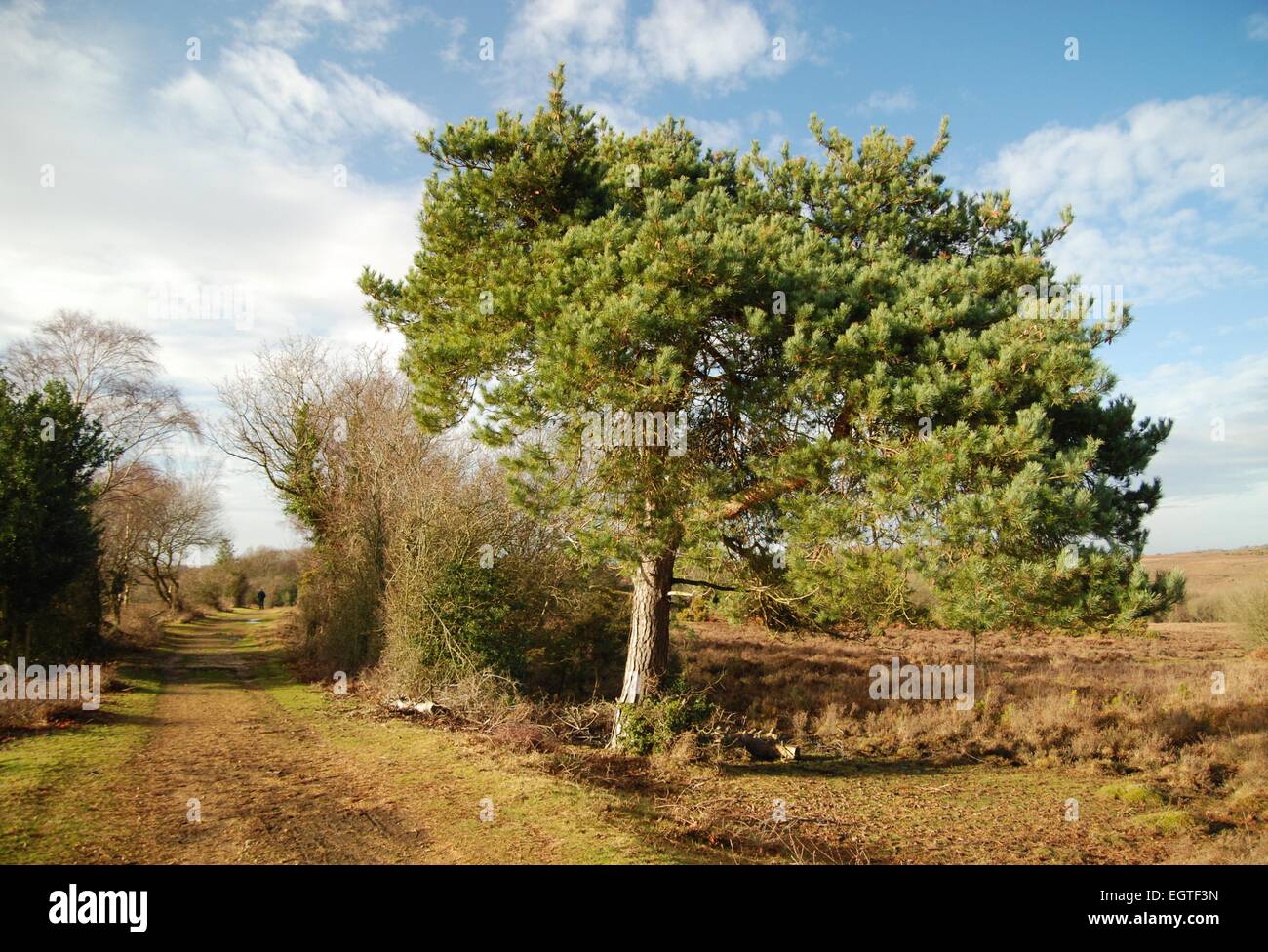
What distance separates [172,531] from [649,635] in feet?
116

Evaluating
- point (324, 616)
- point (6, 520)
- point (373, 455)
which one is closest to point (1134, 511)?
point (373, 455)

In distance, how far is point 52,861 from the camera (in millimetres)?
5359

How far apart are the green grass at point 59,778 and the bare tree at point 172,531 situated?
20.7 m

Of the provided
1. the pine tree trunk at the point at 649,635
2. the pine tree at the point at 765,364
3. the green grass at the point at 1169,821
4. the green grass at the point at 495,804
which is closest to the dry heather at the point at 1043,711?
the green grass at the point at 1169,821

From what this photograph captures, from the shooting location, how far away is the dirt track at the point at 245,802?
591 cm

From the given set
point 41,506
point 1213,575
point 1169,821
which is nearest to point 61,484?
point 41,506

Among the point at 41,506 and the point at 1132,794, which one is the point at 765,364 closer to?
the point at 1132,794

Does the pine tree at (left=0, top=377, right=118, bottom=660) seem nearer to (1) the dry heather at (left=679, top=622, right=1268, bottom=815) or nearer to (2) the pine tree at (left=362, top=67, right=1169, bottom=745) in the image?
(2) the pine tree at (left=362, top=67, right=1169, bottom=745)
